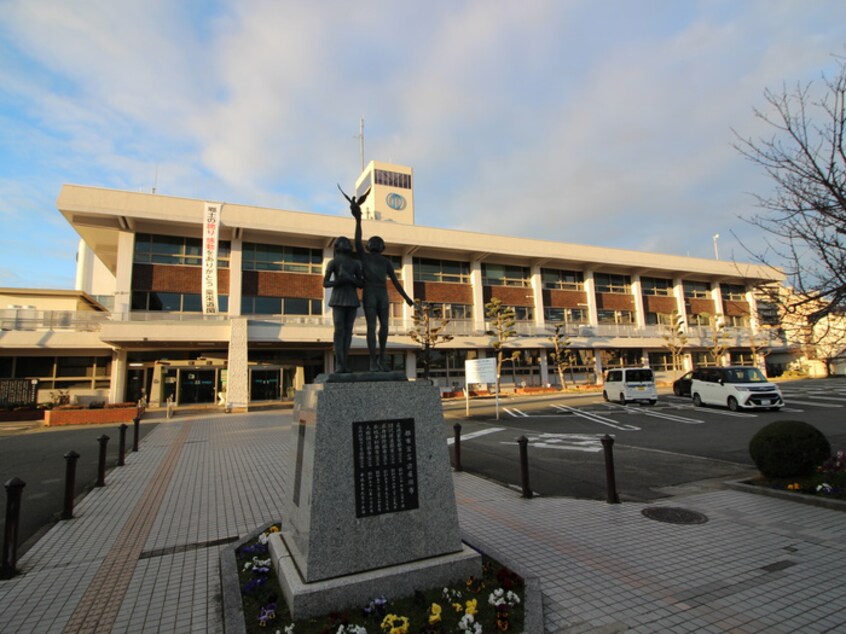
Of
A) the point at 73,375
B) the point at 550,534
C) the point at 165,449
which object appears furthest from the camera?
the point at 73,375

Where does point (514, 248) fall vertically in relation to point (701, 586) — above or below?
above

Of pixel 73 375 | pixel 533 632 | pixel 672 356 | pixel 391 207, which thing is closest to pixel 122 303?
pixel 73 375

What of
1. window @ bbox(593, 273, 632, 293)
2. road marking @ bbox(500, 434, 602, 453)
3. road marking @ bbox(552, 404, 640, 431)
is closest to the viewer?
road marking @ bbox(500, 434, 602, 453)

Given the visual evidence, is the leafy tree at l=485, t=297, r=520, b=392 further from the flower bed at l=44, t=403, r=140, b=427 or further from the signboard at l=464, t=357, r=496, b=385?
the flower bed at l=44, t=403, r=140, b=427

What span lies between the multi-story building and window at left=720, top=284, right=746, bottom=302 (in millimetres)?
4520

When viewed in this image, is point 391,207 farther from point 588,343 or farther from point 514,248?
point 588,343

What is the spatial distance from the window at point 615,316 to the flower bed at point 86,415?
35.9m

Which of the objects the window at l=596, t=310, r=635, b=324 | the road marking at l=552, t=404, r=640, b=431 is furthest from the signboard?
the window at l=596, t=310, r=635, b=324

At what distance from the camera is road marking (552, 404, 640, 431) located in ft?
50.8

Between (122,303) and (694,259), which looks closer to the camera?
(122,303)

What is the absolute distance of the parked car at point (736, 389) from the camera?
17.4 metres

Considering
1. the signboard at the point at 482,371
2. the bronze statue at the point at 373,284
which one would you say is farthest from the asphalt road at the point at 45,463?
the signboard at the point at 482,371

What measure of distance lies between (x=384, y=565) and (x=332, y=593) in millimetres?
534

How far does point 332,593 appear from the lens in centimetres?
352
